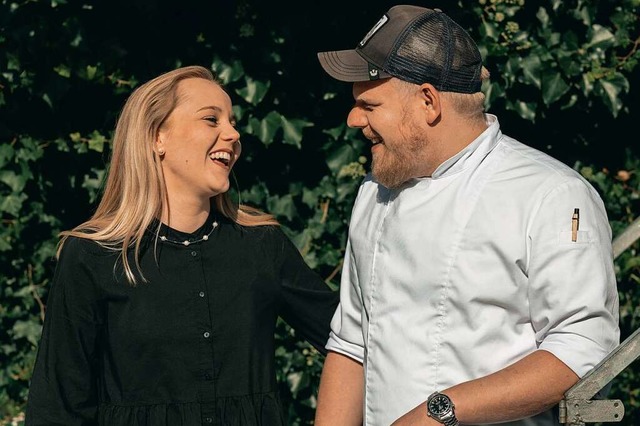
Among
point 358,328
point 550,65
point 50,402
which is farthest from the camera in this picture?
point 550,65

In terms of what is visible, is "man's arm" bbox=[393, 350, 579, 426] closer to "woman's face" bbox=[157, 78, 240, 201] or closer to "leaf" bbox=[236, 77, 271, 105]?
"woman's face" bbox=[157, 78, 240, 201]

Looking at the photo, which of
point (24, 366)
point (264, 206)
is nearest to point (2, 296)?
point (24, 366)

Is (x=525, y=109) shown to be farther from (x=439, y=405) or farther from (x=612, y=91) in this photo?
(x=439, y=405)

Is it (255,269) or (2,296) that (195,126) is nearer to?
(255,269)

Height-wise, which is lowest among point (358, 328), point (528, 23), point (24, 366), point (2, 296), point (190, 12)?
point (24, 366)

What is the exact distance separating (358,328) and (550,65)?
1.95m

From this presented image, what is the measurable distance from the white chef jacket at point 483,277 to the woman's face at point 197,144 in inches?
26.6

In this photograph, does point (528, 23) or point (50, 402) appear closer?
point (50, 402)

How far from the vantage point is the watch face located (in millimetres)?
2602

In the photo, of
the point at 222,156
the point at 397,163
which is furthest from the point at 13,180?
the point at 397,163

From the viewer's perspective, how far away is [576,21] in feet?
15.1

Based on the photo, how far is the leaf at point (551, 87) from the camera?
4.53 metres

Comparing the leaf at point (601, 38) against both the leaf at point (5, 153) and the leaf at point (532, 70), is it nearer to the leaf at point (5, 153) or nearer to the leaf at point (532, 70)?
the leaf at point (532, 70)

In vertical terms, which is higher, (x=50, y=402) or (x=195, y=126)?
(x=195, y=126)
